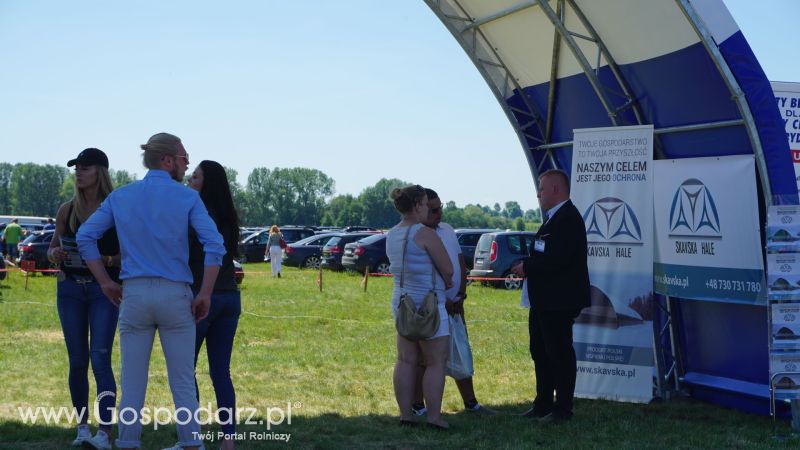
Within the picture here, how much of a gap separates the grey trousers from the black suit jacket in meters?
3.11

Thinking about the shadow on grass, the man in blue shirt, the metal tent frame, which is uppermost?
the metal tent frame

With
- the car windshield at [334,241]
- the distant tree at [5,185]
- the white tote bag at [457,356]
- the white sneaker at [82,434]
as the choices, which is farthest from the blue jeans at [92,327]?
the distant tree at [5,185]

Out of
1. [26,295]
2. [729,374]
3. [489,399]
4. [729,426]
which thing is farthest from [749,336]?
[26,295]

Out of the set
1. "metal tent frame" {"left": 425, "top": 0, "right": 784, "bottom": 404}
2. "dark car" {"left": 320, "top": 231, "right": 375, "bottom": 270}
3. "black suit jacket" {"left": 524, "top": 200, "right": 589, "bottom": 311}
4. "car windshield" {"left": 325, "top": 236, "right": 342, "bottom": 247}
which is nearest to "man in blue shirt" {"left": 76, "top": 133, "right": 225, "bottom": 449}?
"black suit jacket" {"left": 524, "top": 200, "right": 589, "bottom": 311}

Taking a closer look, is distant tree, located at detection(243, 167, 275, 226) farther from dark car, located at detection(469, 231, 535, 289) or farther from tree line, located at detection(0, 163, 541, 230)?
dark car, located at detection(469, 231, 535, 289)

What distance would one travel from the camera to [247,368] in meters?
10.0

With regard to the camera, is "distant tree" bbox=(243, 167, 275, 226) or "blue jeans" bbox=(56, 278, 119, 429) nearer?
"blue jeans" bbox=(56, 278, 119, 429)

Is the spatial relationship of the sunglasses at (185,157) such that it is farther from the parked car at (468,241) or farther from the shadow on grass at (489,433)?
the parked car at (468,241)


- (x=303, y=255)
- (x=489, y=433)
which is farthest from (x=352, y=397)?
(x=303, y=255)

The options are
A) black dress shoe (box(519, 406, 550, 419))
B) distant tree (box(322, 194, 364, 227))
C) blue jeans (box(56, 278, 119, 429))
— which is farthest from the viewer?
distant tree (box(322, 194, 364, 227))

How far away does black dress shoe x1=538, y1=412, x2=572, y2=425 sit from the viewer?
724 cm

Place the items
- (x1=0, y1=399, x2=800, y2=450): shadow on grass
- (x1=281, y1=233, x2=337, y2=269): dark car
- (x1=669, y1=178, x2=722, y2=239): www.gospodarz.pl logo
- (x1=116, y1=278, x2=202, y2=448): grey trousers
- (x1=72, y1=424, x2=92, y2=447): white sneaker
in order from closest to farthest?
(x1=116, y1=278, x2=202, y2=448): grey trousers, (x1=72, y1=424, x2=92, y2=447): white sneaker, (x1=0, y1=399, x2=800, y2=450): shadow on grass, (x1=669, y1=178, x2=722, y2=239): www.gospodarz.pl logo, (x1=281, y1=233, x2=337, y2=269): dark car

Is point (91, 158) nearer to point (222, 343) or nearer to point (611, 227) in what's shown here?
point (222, 343)

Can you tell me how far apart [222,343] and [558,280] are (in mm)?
2759
